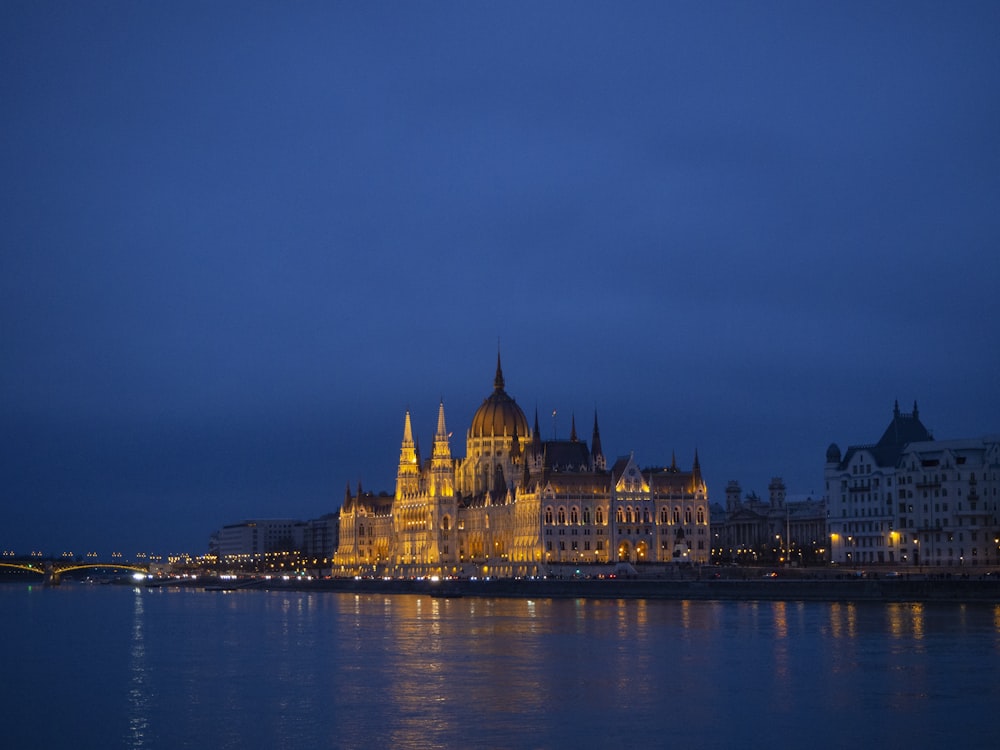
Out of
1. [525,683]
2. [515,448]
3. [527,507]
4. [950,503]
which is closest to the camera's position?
[525,683]

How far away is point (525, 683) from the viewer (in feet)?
170

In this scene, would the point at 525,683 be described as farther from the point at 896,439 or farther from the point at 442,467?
the point at 442,467

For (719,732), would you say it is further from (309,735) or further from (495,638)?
(495,638)

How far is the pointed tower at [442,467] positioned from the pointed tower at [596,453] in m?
18.8

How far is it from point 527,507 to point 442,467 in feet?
81.4

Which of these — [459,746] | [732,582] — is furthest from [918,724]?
[732,582]

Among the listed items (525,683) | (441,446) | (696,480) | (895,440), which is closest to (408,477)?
(441,446)

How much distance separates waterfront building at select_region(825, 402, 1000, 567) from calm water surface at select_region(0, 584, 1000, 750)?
87.5 ft

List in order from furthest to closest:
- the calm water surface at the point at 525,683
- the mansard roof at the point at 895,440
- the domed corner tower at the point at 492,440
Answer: the domed corner tower at the point at 492,440
the mansard roof at the point at 895,440
the calm water surface at the point at 525,683

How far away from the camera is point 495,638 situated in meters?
73.9

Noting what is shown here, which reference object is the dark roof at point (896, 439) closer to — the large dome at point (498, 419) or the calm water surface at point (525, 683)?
the calm water surface at point (525, 683)

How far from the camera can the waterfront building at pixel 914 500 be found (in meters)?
115

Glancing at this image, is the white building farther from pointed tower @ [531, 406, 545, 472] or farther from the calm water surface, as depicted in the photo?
pointed tower @ [531, 406, 545, 472]

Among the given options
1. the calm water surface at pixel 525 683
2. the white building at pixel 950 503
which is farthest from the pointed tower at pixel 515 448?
the calm water surface at pixel 525 683
